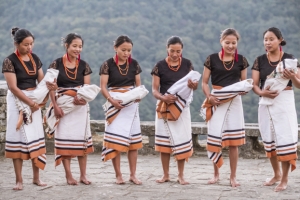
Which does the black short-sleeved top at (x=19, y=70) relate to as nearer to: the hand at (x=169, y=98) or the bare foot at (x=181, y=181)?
the hand at (x=169, y=98)

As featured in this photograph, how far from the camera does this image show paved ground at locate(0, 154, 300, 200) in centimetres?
580

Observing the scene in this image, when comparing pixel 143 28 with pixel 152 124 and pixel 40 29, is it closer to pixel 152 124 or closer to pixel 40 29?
pixel 40 29

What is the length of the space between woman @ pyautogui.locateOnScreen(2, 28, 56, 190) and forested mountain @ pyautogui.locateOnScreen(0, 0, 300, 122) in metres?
12.5

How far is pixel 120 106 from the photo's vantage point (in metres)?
6.40

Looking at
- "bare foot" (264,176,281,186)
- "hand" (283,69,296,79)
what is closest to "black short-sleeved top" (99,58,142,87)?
"hand" (283,69,296,79)

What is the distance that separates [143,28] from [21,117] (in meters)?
17.5

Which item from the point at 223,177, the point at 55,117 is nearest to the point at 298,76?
the point at 223,177

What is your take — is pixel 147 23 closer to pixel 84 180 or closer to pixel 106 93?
pixel 106 93

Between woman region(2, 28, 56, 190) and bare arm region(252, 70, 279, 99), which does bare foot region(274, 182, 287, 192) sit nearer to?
bare arm region(252, 70, 279, 99)

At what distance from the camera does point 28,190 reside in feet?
20.0

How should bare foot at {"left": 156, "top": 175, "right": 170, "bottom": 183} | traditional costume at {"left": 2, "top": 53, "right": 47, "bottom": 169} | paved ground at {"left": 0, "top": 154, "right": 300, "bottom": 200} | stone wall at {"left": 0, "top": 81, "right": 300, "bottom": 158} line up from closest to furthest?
paved ground at {"left": 0, "top": 154, "right": 300, "bottom": 200} < traditional costume at {"left": 2, "top": 53, "right": 47, "bottom": 169} < bare foot at {"left": 156, "top": 175, "right": 170, "bottom": 183} < stone wall at {"left": 0, "top": 81, "right": 300, "bottom": 158}

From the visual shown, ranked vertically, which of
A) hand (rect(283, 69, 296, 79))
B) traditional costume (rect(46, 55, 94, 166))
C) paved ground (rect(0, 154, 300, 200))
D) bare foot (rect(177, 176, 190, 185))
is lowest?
paved ground (rect(0, 154, 300, 200))

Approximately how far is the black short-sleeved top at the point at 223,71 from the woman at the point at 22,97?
167 centimetres

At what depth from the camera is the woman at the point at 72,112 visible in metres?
6.34
